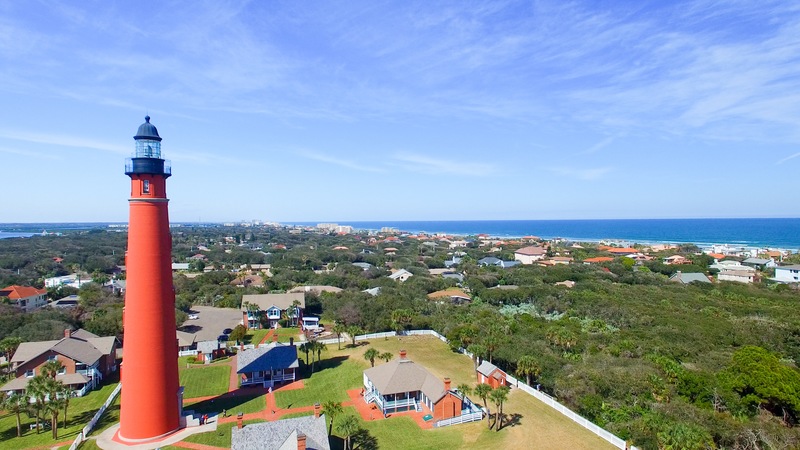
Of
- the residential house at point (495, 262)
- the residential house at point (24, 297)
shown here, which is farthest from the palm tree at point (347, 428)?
the residential house at point (495, 262)

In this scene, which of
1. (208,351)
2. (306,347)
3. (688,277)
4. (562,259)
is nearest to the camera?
(306,347)

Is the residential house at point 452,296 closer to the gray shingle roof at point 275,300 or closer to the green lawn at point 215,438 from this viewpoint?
the gray shingle roof at point 275,300

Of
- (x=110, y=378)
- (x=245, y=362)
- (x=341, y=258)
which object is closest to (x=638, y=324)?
(x=245, y=362)

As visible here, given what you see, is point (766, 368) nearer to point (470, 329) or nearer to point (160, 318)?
point (470, 329)

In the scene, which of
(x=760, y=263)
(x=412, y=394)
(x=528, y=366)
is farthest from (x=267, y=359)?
(x=760, y=263)

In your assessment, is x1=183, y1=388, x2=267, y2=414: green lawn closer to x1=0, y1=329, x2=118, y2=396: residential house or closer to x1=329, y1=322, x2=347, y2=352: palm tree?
x1=0, y1=329, x2=118, y2=396: residential house

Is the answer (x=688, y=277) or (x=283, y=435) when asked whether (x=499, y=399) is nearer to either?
(x=283, y=435)
